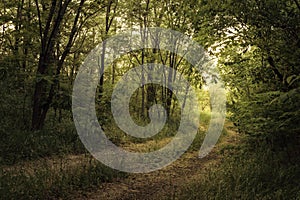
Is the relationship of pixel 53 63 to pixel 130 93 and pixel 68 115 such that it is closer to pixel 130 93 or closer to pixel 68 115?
pixel 68 115

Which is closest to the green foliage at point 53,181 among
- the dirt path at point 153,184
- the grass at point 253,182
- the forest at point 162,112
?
the forest at point 162,112

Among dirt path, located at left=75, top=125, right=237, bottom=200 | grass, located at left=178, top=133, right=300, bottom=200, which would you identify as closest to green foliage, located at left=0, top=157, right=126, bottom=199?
dirt path, located at left=75, top=125, right=237, bottom=200

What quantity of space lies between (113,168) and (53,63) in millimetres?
6671

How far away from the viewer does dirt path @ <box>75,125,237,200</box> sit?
7.48m

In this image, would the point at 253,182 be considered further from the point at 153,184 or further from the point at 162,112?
the point at 162,112

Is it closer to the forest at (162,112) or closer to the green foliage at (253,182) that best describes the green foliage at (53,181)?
the forest at (162,112)

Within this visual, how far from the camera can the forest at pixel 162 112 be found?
279 inches

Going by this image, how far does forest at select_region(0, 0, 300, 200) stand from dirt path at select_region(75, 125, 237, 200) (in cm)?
4

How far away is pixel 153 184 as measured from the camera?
340 inches

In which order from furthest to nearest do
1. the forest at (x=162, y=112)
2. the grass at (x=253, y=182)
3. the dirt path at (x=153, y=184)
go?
the dirt path at (x=153, y=184)
the forest at (x=162, y=112)
the grass at (x=253, y=182)

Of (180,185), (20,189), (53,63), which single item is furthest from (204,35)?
(53,63)

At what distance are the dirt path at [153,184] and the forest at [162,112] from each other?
0.04m

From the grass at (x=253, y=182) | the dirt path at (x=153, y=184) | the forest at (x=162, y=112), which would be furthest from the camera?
the dirt path at (x=153, y=184)

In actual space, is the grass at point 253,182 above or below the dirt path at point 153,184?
above
